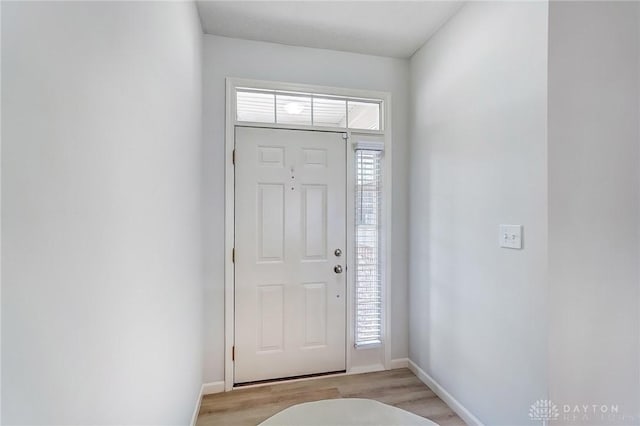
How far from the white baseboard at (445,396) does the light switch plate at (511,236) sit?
1154 mm

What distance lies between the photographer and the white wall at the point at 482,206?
1.58 metres

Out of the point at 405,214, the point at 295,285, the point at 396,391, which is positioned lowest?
the point at 396,391

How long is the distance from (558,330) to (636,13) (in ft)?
5.53

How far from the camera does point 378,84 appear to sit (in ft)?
9.05

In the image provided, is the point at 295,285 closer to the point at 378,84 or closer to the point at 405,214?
the point at 405,214

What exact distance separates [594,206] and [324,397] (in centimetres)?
210

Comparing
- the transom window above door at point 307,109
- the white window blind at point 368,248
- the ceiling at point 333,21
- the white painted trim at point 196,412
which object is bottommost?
the white painted trim at point 196,412

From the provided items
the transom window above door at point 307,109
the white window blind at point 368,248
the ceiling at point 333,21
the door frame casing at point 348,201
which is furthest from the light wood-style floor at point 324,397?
the ceiling at point 333,21

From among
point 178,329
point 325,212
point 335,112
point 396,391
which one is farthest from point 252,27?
point 396,391

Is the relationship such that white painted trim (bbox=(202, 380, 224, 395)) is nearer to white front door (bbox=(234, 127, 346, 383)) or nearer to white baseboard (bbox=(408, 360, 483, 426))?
white front door (bbox=(234, 127, 346, 383))

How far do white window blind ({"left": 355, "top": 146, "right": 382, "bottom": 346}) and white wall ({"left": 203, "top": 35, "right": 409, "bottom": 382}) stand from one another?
0.15 meters

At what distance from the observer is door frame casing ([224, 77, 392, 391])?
2428 mm

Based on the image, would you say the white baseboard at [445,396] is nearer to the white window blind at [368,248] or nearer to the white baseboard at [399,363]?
the white baseboard at [399,363]

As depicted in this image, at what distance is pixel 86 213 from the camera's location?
0.70 meters
